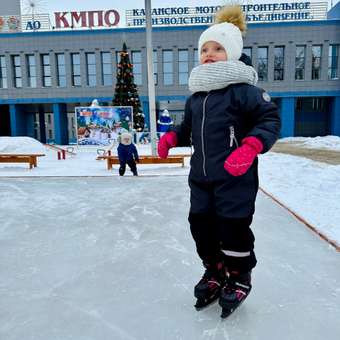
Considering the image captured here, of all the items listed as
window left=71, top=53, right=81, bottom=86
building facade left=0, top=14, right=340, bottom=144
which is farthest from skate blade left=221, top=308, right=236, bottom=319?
window left=71, top=53, right=81, bottom=86

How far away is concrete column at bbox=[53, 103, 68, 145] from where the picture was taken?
1102 inches

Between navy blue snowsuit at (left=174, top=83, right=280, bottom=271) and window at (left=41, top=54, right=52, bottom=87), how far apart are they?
2945 centimetres

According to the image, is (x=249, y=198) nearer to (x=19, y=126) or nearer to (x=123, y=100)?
(x=123, y=100)

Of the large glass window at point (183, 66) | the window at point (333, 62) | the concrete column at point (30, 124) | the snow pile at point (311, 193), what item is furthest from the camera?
the concrete column at point (30, 124)

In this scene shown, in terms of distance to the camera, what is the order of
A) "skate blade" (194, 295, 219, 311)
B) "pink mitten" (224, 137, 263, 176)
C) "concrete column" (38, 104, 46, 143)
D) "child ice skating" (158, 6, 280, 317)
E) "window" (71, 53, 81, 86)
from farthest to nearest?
"concrete column" (38, 104, 46, 143) → "window" (71, 53, 81, 86) → "skate blade" (194, 295, 219, 311) → "child ice skating" (158, 6, 280, 317) → "pink mitten" (224, 137, 263, 176)

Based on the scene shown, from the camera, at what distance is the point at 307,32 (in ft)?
86.4

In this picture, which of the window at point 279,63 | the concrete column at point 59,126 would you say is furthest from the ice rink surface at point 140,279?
the window at point 279,63

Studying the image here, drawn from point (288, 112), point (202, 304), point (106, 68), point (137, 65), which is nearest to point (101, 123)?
point (137, 65)

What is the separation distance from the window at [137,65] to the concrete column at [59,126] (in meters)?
7.63

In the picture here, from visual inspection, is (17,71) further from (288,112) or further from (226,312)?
(226,312)

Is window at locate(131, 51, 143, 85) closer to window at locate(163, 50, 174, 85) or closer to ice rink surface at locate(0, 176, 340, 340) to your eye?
window at locate(163, 50, 174, 85)

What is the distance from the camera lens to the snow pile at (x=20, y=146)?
14592 millimetres

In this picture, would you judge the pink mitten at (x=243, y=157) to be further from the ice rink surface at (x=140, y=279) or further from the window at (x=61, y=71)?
the window at (x=61, y=71)

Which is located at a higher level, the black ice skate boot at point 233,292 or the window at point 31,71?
the window at point 31,71
